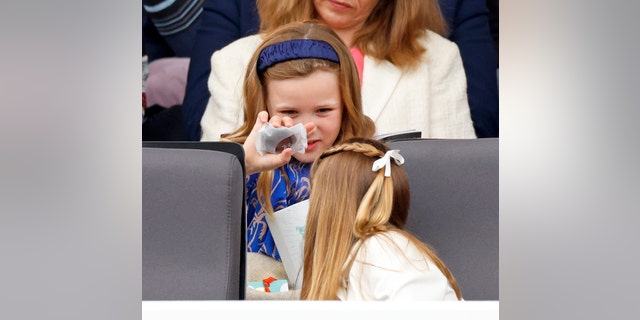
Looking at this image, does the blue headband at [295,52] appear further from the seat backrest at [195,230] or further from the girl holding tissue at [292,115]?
the seat backrest at [195,230]

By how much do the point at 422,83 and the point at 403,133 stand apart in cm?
19

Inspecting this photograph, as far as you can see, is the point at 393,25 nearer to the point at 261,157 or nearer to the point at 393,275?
the point at 261,157

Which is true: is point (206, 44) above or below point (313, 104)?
above

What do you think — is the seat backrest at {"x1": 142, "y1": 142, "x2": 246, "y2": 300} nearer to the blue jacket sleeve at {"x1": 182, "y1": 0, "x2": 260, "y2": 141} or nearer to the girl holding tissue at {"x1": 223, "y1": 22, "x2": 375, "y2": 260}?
the girl holding tissue at {"x1": 223, "y1": 22, "x2": 375, "y2": 260}

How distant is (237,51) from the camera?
2.40m

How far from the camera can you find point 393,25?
Answer: 241cm

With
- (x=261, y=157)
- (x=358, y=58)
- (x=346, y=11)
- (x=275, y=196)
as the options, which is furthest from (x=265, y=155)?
(x=346, y=11)

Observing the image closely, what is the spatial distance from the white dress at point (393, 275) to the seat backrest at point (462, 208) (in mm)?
123

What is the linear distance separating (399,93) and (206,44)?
641 mm

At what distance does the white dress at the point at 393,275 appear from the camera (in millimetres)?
1716

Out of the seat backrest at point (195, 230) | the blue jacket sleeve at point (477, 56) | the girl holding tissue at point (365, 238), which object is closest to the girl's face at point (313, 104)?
the girl holding tissue at point (365, 238)
